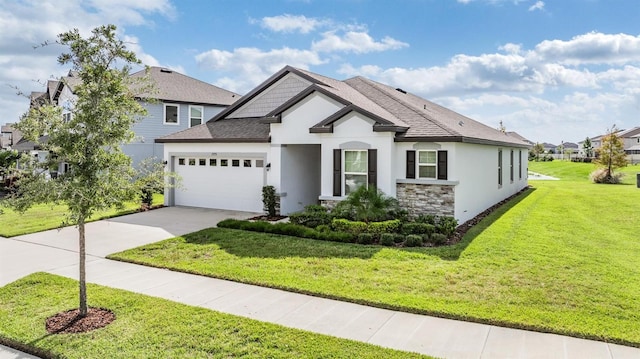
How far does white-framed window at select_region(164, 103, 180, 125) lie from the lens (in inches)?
982

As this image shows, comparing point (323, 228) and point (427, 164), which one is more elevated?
point (427, 164)

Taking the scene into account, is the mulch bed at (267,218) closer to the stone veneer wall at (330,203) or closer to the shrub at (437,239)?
the stone veneer wall at (330,203)

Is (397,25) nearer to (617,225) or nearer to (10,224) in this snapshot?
(617,225)

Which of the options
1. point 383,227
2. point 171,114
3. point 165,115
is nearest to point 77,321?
point 383,227

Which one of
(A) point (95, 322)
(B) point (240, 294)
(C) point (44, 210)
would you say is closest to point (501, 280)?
(B) point (240, 294)

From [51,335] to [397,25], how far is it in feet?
59.0

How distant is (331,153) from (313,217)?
2.39 metres

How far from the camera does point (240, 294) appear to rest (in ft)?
24.3

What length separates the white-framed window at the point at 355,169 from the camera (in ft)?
45.6

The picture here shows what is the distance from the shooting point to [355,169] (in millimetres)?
14008

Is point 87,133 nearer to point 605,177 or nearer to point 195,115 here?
point 195,115

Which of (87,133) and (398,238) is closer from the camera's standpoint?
(87,133)

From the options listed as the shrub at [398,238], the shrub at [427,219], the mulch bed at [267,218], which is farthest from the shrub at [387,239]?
the mulch bed at [267,218]

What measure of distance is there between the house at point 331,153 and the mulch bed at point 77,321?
342 inches
